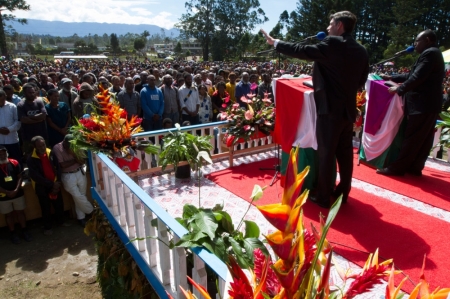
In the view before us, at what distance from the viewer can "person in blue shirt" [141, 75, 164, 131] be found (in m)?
6.69

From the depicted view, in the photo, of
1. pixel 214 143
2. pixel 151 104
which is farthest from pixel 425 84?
pixel 151 104

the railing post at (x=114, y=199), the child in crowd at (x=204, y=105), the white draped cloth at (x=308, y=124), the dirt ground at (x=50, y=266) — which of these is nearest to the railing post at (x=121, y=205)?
the railing post at (x=114, y=199)

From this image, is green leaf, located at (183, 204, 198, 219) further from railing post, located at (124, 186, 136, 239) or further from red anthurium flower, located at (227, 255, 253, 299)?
red anthurium flower, located at (227, 255, 253, 299)

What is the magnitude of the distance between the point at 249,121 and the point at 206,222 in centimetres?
298

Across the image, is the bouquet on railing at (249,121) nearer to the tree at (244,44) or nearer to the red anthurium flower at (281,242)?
the red anthurium flower at (281,242)

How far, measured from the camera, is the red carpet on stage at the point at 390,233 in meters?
2.68

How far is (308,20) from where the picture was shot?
48125 millimetres

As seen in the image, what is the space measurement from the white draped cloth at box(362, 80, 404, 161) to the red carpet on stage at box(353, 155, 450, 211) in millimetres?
298

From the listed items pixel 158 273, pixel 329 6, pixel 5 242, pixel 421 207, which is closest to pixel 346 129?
pixel 421 207

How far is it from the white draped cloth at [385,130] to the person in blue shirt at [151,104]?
3.84m

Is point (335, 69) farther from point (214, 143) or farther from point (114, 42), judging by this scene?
point (114, 42)

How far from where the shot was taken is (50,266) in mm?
4246

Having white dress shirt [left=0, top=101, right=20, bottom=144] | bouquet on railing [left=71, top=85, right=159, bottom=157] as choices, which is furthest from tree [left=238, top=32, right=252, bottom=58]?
bouquet on railing [left=71, top=85, right=159, bottom=157]

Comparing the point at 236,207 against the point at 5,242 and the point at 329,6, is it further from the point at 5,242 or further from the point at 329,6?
the point at 329,6
